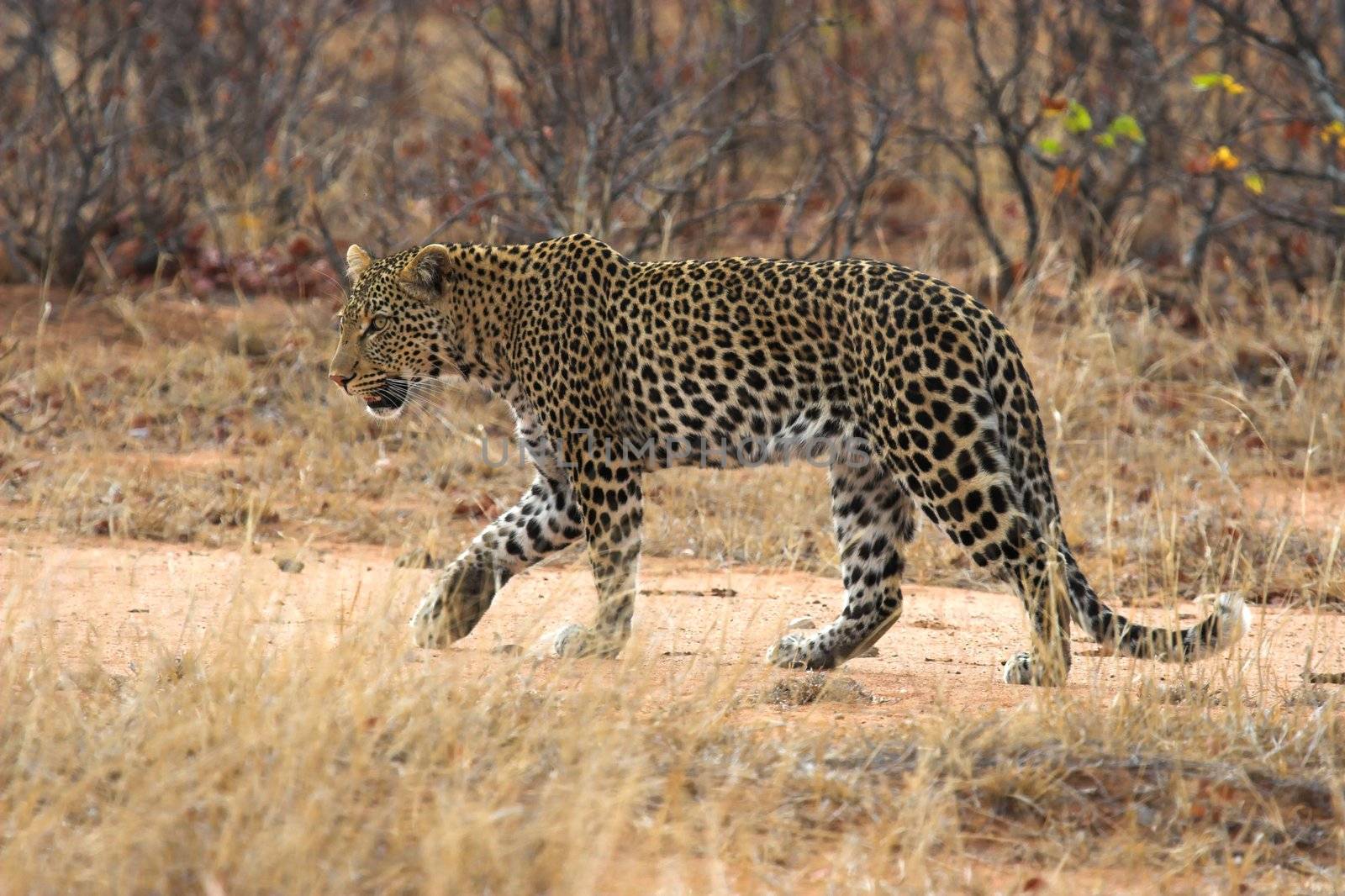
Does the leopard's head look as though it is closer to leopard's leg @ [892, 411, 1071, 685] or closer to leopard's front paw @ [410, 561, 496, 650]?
leopard's front paw @ [410, 561, 496, 650]

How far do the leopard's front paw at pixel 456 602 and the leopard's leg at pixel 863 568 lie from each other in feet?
3.40

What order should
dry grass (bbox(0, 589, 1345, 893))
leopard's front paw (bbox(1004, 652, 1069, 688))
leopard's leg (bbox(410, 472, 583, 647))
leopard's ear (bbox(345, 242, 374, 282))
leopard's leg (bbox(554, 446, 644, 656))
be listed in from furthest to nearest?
leopard's ear (bbox(345, 242, 374, 282)), leopard's leg (bbox(410, 472, 583, 647)), leopard's leg (bbox(554, 446, 644, 656)), leopard's front paw (bbox(1004, 652, 1069, 688)), dry grass (bbox(0, 589, 1345, 893))

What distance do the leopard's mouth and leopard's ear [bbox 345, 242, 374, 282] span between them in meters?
0.43

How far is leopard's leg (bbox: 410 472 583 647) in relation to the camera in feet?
20.1

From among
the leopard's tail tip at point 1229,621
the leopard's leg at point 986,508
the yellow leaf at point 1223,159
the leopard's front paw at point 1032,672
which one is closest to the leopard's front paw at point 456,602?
the leopard's leg at point 986,508

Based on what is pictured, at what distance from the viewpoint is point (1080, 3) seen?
11.5m

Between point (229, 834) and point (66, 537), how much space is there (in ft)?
13.4

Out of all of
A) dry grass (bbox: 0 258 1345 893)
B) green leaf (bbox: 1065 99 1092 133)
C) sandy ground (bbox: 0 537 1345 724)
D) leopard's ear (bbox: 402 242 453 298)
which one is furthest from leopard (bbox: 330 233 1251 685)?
green leaf (bbox: 1065 99 1092 133)

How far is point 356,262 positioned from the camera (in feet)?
21.6

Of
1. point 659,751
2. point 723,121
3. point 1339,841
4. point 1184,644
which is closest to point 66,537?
point 659,751

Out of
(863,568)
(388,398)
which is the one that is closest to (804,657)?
(863,568)

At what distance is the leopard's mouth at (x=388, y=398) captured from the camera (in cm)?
632

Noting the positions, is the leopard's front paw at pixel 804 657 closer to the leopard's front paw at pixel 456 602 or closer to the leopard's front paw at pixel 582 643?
the leopard's front paw at pixel 582 643

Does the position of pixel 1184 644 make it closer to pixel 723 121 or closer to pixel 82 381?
pixel 82 381
